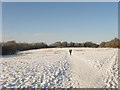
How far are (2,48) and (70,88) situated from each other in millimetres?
34233

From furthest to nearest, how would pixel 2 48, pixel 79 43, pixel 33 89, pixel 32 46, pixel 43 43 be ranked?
1. pixel 79 43
2. pixel 43 43
3. pixel 32 46
4. pixel 2 48
5. pixel 33 89

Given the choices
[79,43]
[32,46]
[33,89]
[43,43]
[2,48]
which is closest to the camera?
[33,89]

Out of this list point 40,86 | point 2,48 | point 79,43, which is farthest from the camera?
point 79,43

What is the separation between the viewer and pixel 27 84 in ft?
19.0

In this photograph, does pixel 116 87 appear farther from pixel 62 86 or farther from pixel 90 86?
pixel 62 86

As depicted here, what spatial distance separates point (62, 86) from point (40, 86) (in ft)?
4.16

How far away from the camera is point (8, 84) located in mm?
5742

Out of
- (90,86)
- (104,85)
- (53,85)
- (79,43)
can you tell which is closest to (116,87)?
(104,85)

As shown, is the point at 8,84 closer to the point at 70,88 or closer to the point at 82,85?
the point at 70,88

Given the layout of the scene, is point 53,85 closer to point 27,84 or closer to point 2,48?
point 27,84

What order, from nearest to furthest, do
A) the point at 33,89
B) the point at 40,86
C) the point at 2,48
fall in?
the point at 33,89 → the point at 40,86 → the point at 2,48

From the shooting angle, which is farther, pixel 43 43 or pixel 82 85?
pixel 43 43

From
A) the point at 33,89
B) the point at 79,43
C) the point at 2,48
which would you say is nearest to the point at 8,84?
the point at 33,89

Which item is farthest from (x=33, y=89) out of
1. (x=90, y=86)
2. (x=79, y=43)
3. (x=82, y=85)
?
(x=79, y=43)
